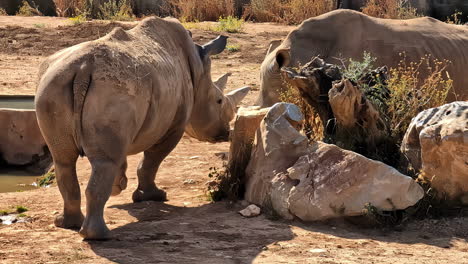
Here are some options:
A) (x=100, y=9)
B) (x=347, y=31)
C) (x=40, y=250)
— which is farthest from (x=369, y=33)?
(x=100, y=9)

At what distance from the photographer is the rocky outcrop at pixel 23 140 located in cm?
1205

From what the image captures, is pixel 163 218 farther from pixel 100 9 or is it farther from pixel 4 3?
pixel 4 3

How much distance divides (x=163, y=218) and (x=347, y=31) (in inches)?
163

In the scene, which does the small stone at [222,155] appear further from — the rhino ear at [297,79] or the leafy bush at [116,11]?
the leafy bush at [116,11]

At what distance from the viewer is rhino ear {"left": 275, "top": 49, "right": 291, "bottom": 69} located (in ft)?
33.5

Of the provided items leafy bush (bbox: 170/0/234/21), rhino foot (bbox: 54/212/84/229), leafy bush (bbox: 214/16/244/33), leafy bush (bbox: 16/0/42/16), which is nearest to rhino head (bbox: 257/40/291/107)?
rhino foot (bbox: 54/212/84/229)

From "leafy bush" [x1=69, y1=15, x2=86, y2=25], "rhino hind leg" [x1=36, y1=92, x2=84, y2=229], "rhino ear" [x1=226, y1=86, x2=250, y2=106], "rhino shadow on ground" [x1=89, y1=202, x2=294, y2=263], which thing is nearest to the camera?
"rhino shadow on ground" [x1=89, y1=202, x2=294, y2=263]

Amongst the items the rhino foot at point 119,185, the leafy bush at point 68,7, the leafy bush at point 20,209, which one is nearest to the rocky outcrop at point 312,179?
the rhino foot at point 119,185

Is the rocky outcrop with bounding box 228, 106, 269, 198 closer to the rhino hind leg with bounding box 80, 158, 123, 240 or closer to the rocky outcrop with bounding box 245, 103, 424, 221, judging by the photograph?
the rocky outcrop with bounding box 245, 103, 424, 221

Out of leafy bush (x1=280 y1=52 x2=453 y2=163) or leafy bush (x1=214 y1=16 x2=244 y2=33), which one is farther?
leafy bush (x1=214 y1=16 x2=244 y2=33)

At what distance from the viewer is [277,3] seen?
23.5 metres

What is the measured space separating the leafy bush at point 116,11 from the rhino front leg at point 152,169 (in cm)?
1451

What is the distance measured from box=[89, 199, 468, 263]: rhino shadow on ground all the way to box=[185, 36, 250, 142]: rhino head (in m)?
1.56

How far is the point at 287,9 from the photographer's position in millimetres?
23297
